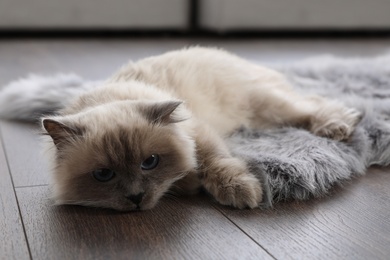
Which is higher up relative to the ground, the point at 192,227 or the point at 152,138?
the point at 152,138

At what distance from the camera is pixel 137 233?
4.39ft

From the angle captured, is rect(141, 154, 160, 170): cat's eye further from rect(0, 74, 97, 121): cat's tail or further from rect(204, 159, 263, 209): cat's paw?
rect(0, 74, 97, 121): cat's tail

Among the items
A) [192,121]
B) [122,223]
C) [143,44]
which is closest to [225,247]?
[122,223]

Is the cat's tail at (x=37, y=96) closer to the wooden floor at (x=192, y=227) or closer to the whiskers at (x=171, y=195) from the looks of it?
the wooden floor at (x=192, y=227)

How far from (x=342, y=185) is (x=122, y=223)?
645mm

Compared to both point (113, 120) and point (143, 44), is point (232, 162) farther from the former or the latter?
point (143, 44)

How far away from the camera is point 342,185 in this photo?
1635 mm

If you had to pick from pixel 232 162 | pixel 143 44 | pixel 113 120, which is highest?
pixel 113 120

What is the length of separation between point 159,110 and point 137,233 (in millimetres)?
311

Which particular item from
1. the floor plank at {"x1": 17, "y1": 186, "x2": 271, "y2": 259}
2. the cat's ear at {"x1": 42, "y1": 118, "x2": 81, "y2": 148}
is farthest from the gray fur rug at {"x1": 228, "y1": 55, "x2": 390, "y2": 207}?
the cat's ear at {"x1": 42, "y1": 118, "x2": 81, "y2": 148}

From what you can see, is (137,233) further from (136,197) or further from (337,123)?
(337,123)

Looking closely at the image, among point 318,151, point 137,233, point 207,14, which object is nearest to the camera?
point 137,233

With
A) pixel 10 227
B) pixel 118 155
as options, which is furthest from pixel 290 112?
pixel 10 227

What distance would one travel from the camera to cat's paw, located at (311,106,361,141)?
1.91 metres
